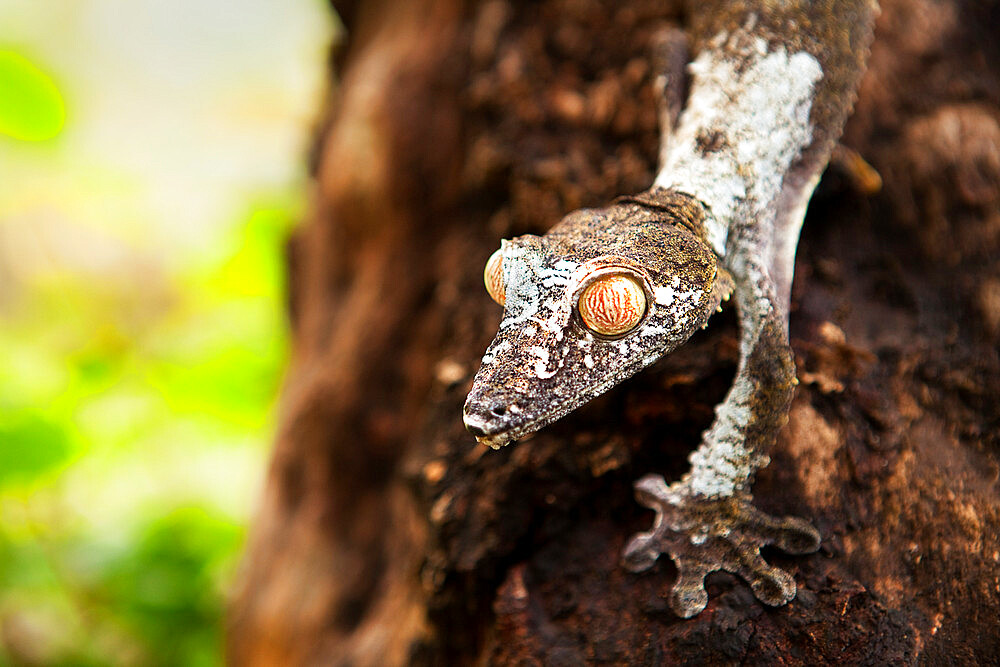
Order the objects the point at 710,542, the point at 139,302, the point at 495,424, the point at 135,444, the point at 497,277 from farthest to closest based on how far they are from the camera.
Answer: the point at 139,302
the point at 135,444
the point at 710,542
the point at 497,277
the point at 495,424

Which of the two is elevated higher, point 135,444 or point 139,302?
point 139,302

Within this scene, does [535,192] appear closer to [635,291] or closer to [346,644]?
[635,291]

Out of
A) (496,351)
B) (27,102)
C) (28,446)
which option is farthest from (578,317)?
(27,102)

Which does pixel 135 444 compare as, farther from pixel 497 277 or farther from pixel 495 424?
pixel 495 424

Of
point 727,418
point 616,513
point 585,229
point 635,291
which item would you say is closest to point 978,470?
point 727,418

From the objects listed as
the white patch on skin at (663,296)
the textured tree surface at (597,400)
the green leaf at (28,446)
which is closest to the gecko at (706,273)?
the white patch on skin at (663,296)

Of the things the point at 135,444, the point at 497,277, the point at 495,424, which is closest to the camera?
the point at 495,424

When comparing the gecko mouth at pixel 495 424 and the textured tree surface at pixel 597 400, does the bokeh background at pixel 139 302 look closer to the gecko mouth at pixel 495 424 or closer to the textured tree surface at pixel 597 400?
the textured tree surface at pixel 597 400
